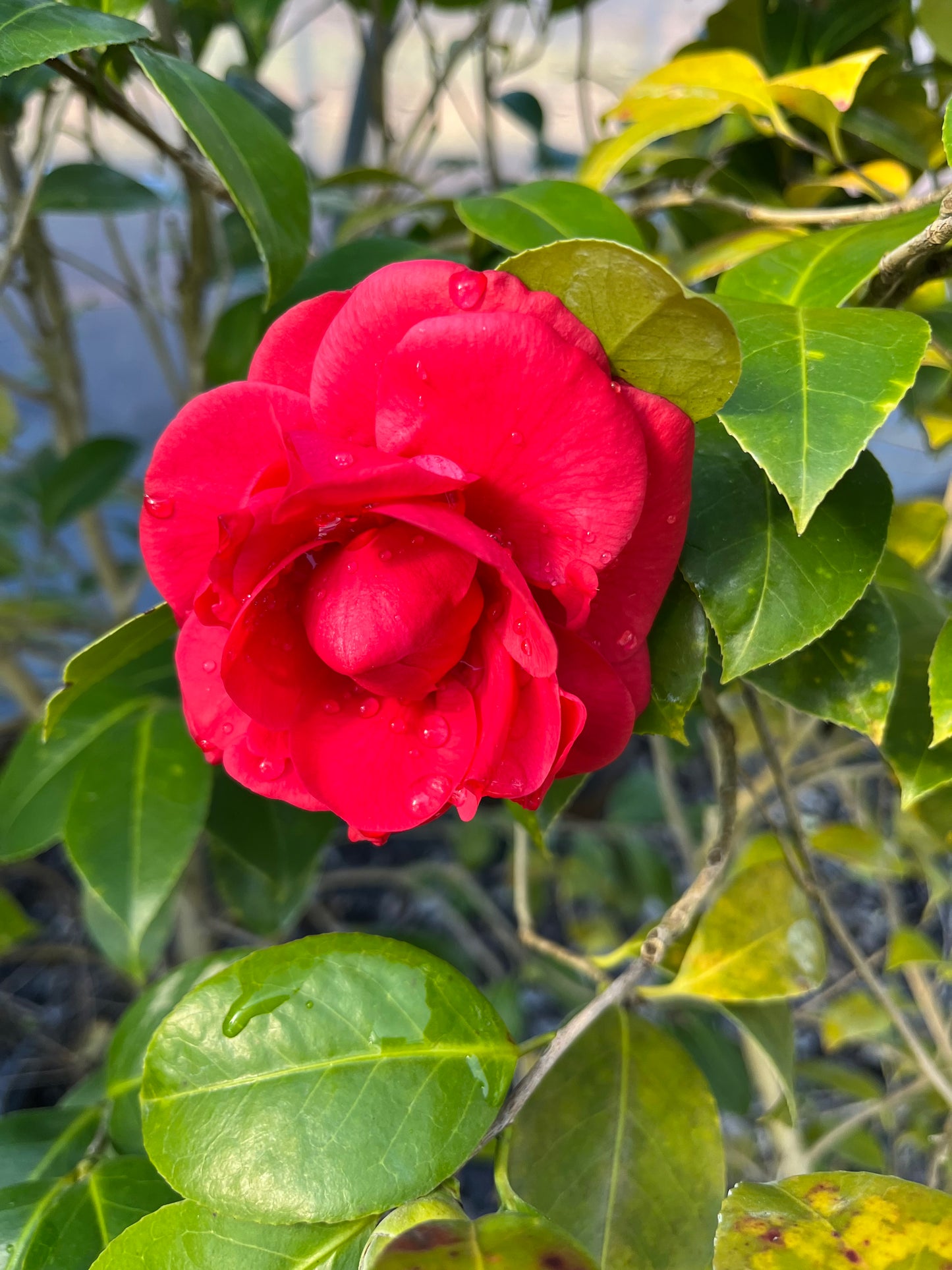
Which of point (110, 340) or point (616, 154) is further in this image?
point (110, 340)

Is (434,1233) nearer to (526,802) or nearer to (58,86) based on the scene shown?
(526,802)

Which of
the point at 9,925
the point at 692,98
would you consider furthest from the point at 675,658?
the point at 9,925

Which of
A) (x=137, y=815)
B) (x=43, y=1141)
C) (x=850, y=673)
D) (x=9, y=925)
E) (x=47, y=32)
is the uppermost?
(x=47, y=32)

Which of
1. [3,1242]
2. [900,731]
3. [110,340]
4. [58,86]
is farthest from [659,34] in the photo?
[3,1242]

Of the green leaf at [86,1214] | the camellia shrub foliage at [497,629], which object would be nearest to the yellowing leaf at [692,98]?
the camellia shrub foliage at [497,629]

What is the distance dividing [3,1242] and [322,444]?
46 centimetres

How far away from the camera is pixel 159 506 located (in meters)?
0.35

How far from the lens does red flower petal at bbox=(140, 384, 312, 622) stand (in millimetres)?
338

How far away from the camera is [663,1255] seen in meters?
0.47

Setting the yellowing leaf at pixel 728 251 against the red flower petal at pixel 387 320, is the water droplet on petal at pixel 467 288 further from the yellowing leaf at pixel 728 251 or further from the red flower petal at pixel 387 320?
the yellowing leaf at pixel 728 251

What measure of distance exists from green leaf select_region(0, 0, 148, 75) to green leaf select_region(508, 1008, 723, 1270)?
0.58 metres

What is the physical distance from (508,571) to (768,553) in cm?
14

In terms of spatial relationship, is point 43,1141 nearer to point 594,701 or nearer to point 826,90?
point 594,701

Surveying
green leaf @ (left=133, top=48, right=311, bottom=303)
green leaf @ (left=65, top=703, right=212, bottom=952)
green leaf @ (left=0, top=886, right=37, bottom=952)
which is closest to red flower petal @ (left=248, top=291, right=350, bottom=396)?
green leaf @ (left=133, top=48, right=311, bottom=303)
